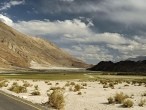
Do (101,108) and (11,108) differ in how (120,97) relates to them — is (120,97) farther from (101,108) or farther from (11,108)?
(11,108)

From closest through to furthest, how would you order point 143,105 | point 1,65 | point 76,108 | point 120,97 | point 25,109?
point 25,109
point 76,108
point 143,105
point 120,97
point 1,65

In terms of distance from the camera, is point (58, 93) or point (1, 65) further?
point (1, 65)

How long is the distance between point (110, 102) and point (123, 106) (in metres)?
2.07

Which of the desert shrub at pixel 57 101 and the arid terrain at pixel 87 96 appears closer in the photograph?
the desert shrub at pixel 57 101

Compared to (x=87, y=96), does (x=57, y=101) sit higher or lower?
higher

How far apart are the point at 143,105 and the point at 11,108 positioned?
28.1ft

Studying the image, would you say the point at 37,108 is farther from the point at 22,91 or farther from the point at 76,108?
the point at 22,91

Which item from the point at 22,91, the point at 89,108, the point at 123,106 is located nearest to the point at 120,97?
the point at 123,106

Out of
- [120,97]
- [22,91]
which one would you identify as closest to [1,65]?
[22,91]

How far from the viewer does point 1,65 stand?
623 ft

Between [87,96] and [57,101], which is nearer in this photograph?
[57,101]

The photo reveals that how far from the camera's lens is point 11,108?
18047 millimetres

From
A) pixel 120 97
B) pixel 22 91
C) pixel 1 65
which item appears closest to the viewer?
pixel 120 97

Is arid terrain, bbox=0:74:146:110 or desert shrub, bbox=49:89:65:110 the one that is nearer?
desert shrub, bbox=49:89:65:110
